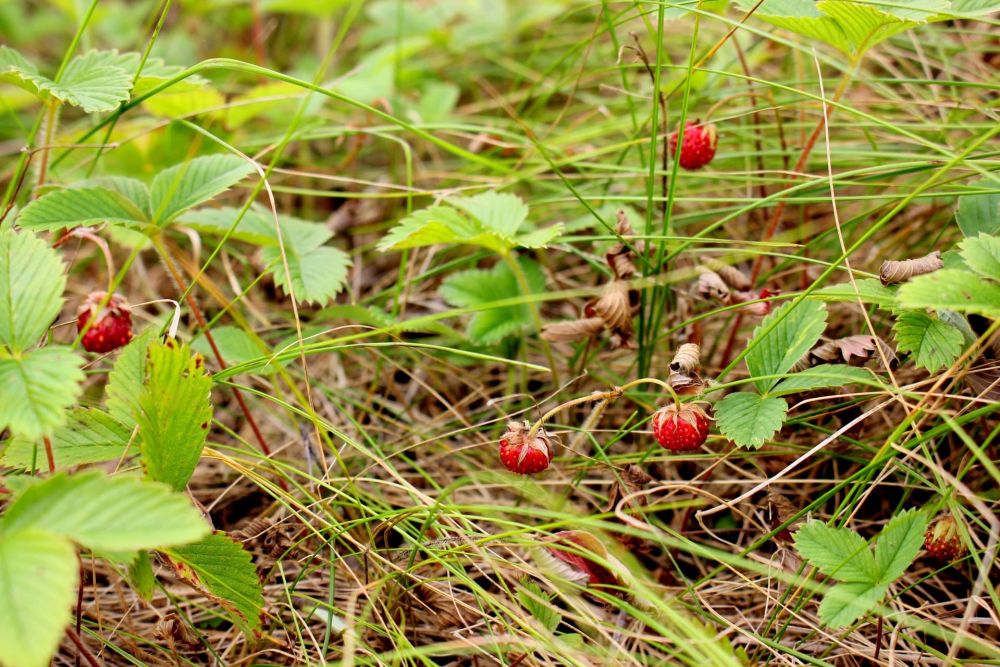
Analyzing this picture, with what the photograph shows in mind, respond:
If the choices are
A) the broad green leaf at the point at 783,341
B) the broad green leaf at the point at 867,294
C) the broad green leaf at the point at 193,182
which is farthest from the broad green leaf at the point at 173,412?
the broad green leaf at the point at 867,294

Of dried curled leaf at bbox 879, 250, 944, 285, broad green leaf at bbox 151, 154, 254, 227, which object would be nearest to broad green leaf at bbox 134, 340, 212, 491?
broad green leaf at bbox 151, 154, 254, 227

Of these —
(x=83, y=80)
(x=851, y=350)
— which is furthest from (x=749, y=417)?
(x=83, y=80)

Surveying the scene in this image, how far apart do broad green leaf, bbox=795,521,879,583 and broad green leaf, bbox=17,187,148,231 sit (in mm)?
1301

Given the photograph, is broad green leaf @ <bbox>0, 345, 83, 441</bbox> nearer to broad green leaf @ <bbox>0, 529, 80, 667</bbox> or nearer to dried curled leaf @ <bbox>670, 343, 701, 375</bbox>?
broad green leaf @ <bbox>0, 529, 80, 667</bbox>

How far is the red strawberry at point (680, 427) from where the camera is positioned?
1312 millimetres

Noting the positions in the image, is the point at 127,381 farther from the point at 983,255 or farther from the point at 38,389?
the point at 983,255

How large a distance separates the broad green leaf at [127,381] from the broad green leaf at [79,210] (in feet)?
0.87

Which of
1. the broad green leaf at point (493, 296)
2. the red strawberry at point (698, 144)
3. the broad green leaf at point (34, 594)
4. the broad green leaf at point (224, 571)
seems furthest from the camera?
the broad green leaf at point (493, 296)

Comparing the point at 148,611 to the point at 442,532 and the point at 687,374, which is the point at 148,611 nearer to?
the point at 442,532

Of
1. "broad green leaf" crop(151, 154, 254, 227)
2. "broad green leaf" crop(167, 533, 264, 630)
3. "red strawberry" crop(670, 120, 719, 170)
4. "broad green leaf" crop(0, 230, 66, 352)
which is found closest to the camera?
"broad green leaf" crop(0, 230, 66, 352)

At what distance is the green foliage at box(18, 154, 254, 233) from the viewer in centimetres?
144

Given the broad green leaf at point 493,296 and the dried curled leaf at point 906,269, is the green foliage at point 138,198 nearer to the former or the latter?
the broad green leaf at point 493,296

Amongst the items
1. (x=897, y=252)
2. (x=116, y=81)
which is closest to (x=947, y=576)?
(x=897, y=252)

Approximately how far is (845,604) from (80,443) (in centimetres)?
122
